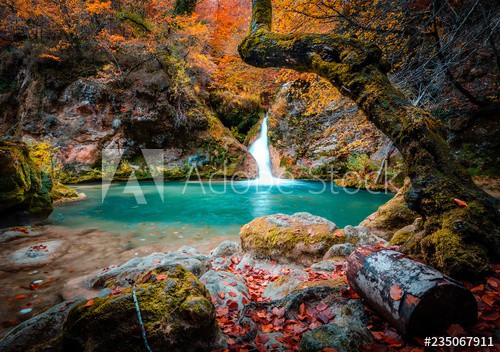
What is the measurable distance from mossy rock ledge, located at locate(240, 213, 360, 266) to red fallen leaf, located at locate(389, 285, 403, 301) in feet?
7.38

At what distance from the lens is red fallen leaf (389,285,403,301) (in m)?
1.66

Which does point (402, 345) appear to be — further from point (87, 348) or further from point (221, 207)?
point (221, 207)

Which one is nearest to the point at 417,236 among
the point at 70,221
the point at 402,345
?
the point at 402,345

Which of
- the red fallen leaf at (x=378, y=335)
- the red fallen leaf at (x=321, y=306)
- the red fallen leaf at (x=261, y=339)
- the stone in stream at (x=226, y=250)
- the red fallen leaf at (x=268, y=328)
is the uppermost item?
the red fallen leaf at (x=378, y=335)

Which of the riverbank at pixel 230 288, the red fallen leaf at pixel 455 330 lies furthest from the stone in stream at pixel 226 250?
the red fallen leaf at pixel 455 330

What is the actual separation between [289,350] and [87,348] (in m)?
1.39

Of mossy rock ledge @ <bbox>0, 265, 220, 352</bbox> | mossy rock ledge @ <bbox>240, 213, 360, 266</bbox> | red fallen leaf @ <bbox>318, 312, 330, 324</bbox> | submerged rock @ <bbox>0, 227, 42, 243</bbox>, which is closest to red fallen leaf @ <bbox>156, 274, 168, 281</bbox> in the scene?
mossy rock ledge @ <bbox>0, 265, 220, 352</bbox>

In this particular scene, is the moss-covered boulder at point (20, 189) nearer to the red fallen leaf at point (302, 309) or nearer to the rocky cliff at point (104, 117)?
the red fallen leaf at point (302, 309)

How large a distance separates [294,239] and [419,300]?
8.60 ft

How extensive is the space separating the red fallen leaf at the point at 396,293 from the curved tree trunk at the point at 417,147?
2.31 feet

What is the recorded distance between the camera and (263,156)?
1944 centimetres

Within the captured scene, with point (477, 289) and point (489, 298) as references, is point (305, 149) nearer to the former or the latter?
point (477, 289)

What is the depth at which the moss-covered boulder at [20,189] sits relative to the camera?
5789 mm

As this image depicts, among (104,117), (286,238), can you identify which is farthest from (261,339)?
(104,117)
